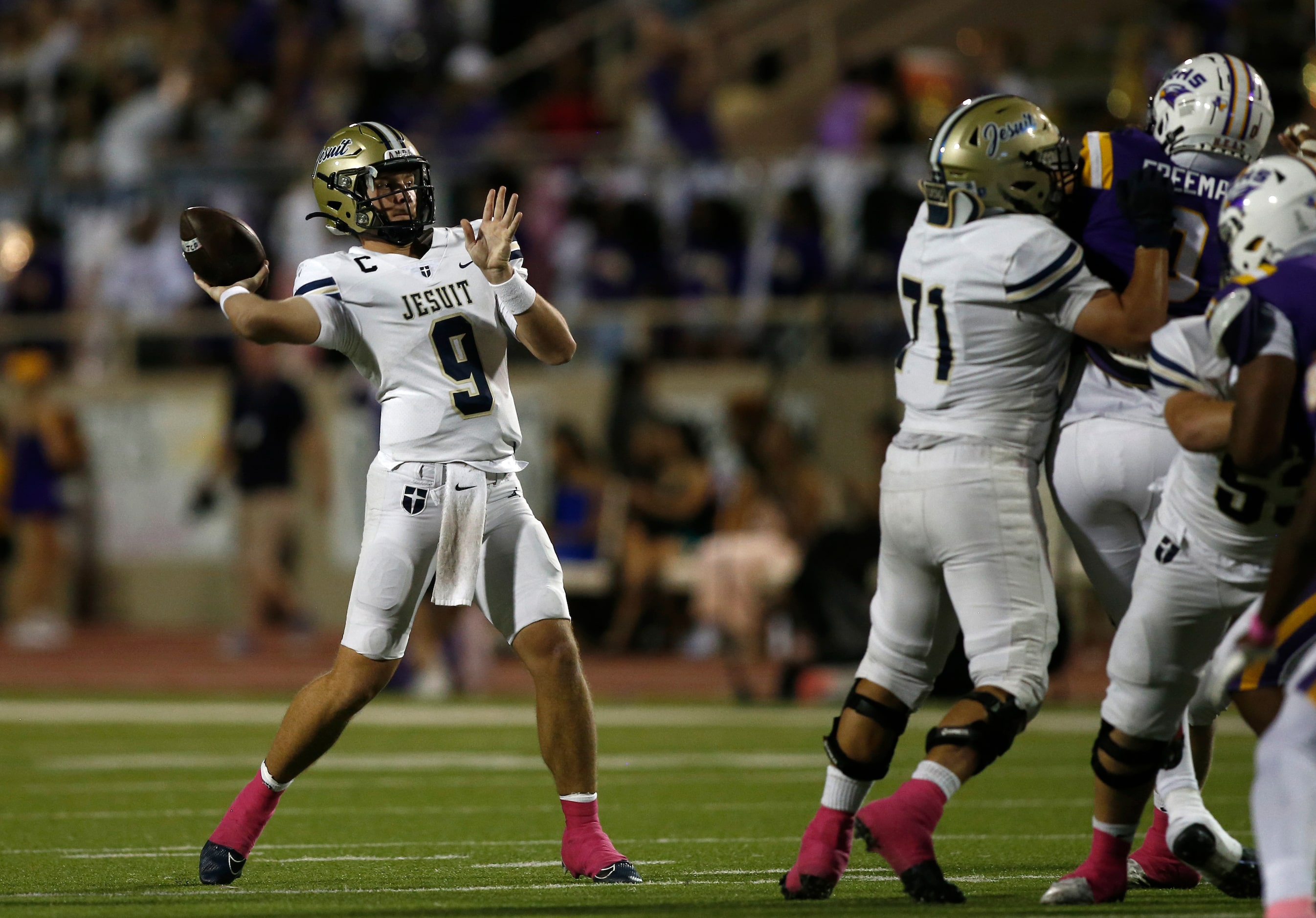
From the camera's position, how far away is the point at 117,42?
64.3 feet

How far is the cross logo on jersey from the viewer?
6055 mm

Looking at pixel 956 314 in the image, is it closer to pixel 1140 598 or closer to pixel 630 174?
pixel 1140 598

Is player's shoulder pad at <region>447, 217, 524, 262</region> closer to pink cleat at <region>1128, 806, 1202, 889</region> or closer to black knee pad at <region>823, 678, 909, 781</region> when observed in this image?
black knee pad at <region>823, 678, 909, 781</region>

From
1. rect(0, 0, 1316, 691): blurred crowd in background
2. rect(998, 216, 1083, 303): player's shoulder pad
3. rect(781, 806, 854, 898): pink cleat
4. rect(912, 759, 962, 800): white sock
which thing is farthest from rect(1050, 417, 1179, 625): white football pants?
rect(0, 0, 1316, 691): blurred crowd in background

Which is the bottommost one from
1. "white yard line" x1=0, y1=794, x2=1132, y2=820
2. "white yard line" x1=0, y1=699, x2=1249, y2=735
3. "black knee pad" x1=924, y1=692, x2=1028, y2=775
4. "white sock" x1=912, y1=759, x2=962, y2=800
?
"white yard line" x1=0, y1=699, x2=1249, y2=735

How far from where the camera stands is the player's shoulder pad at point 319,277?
6125 mm

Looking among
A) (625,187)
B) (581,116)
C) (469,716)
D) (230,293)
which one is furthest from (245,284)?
(581,116)

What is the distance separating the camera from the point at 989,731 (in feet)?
17.9

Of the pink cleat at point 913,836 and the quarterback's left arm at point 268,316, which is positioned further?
the quarterback's left arm at point 268,316

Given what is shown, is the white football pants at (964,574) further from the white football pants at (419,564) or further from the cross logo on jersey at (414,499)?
the cross logo on jersey at (414,499)

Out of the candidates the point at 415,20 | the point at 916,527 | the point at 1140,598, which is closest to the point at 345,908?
the point at 916,527

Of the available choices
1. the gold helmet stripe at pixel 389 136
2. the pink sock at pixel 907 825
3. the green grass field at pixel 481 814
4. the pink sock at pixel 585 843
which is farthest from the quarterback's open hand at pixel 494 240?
the pink sock at pixel 907 825

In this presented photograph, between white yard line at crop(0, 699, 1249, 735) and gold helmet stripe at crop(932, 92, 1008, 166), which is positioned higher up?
gold helmet stripe at crop(932, 92, 1008, 166)

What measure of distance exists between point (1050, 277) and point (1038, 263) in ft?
0.16
